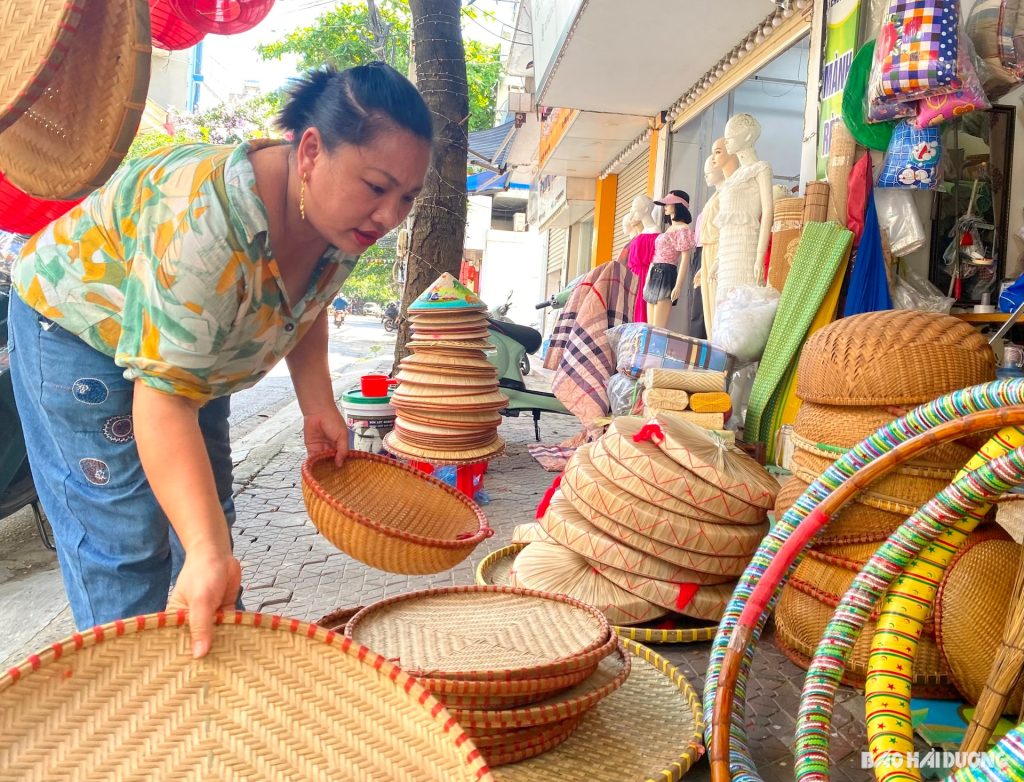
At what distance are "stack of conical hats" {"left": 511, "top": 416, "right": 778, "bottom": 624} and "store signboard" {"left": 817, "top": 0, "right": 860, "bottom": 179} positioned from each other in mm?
2252

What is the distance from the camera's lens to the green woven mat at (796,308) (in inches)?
142

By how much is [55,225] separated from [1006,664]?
2022 millimetres

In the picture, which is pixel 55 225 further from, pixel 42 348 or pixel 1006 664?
pixel 1006 664

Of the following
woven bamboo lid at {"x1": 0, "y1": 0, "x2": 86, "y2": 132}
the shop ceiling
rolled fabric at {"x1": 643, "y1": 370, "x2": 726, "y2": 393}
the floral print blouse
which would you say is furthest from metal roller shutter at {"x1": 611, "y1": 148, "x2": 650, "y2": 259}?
woven bamboo lid at {"x1": 0, "y1": 0, "x2": 86, "y2": 132}

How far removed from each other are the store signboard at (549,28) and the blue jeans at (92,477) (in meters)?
4.74

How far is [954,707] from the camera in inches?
80.1

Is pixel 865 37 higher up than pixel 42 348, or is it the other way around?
pixel 865 37

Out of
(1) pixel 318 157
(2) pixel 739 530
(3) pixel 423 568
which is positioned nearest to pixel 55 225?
(1) pixel 318 157

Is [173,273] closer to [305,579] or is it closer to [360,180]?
[360,180]

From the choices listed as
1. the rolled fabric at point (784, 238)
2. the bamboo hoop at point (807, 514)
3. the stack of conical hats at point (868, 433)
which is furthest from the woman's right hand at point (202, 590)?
the rolled fabric at point (784, 238)

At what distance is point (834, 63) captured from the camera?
13.4ft

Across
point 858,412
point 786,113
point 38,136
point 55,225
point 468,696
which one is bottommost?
point 468,696

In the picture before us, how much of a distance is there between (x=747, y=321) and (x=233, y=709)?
3.43m

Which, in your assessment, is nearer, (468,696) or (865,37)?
(468,696)
